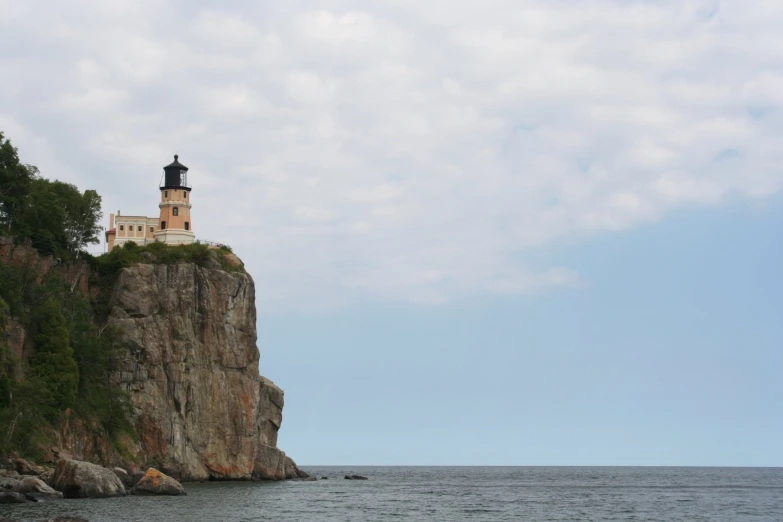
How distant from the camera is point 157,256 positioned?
311 ft

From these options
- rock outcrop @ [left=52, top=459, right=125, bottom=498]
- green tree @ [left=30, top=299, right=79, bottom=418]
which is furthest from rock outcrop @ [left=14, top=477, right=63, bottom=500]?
green tree @ [left=30, top=299, right=79, bottom=418]

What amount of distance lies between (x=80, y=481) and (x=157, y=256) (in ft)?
121

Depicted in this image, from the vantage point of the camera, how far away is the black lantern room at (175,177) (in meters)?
108

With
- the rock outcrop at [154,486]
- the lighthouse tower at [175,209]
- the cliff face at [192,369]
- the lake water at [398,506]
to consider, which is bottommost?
the lake water at [398,506]

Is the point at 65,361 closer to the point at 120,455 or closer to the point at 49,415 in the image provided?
the point at 49,415

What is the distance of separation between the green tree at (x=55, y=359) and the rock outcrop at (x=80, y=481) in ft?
45.0

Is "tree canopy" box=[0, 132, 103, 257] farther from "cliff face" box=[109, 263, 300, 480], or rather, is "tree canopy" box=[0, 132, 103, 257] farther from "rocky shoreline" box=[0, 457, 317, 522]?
"rocky shoreline" box=[0, 457, 317, 522]

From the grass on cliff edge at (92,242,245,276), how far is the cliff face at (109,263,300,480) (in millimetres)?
1303

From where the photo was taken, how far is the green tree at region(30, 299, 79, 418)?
75.4 metres

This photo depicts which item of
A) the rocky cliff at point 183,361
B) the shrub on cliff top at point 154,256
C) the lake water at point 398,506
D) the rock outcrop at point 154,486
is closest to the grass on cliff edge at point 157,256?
the shrub on cliff top at point 154,256

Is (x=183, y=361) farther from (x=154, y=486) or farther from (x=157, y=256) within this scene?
(x=154, y=486)

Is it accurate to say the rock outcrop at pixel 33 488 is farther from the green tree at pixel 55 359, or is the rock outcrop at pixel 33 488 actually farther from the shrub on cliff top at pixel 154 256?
the shrub on cliff top at pixel 154 256

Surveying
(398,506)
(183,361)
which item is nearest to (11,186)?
(183,361)

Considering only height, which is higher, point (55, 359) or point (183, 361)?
point (183, 361)
